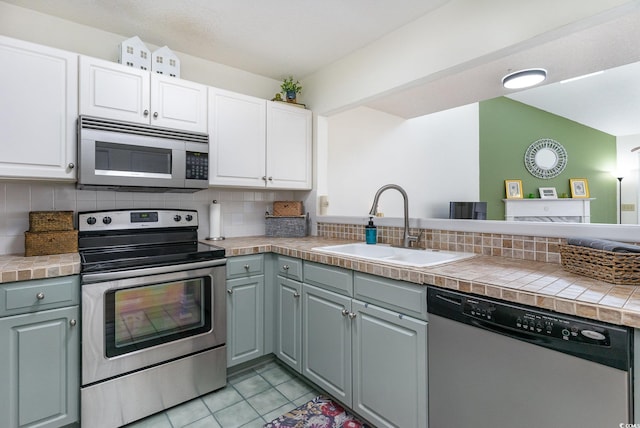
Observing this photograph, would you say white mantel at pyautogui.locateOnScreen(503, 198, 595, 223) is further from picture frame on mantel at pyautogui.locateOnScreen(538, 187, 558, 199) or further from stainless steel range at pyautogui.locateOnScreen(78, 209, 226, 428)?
stainless steel range at pyautogui.locateOnScreen(78, 209, 226, 428)

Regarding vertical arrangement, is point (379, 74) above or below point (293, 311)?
above

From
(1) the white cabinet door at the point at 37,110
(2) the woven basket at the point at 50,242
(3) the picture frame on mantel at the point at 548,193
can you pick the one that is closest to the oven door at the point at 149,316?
(2) the woven basket at the point at 50,242

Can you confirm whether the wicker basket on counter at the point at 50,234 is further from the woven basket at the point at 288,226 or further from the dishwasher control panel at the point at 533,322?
the dishwasher control panel at the point at 533,322

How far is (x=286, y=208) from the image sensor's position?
2.78m

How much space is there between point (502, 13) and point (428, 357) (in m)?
1.67

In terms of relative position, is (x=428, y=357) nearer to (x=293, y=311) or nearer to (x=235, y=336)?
(x=293, y=311)

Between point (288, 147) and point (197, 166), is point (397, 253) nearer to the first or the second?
point (288, 147)

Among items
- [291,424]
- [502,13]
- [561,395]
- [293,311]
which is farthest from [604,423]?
[502,13]

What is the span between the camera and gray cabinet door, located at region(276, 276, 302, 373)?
1.99 m

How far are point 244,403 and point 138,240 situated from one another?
1.26m

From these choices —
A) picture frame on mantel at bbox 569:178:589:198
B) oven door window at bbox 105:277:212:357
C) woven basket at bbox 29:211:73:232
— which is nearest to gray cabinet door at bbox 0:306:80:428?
oven door window at bbox 105:277:212:357

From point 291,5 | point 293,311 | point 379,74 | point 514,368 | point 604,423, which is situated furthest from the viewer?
point 379,74

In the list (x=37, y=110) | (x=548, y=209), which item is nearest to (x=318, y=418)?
(x=37, y=110)

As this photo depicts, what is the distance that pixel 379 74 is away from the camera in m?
2.18
